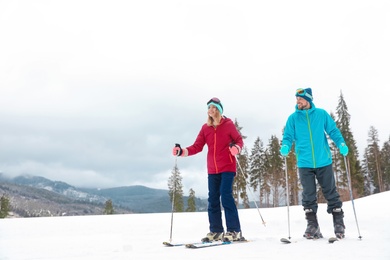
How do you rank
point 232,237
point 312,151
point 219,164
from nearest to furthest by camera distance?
point 232,237 → point 312,151 → point 219,164

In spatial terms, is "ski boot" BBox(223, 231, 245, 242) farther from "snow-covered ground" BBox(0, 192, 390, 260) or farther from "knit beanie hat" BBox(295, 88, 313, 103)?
"knit beanie hat" BBox(295, 88, 313, 103)

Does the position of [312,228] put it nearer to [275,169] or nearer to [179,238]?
[179,238]

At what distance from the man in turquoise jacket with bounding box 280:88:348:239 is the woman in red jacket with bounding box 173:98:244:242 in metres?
0.96

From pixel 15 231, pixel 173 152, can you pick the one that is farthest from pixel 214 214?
pixel 15 231

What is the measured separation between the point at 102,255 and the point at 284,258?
233 centimetres

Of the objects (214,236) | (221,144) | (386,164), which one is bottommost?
(214,236)

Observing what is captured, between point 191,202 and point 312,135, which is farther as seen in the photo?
point 191,202

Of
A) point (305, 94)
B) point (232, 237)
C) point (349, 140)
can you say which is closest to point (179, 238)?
point (232, 237)

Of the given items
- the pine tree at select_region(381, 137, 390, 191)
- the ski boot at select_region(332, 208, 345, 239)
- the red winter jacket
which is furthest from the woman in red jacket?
the pine tree at select_region(381, 137, 390, 191)

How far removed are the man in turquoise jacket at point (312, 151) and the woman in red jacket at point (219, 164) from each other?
96 centimetres

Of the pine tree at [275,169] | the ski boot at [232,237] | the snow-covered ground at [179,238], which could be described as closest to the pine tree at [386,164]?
the pine tree at [275,169]

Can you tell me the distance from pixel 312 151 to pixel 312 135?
0.91 feet

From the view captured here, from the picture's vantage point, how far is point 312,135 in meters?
5.68

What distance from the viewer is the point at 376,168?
191ft
